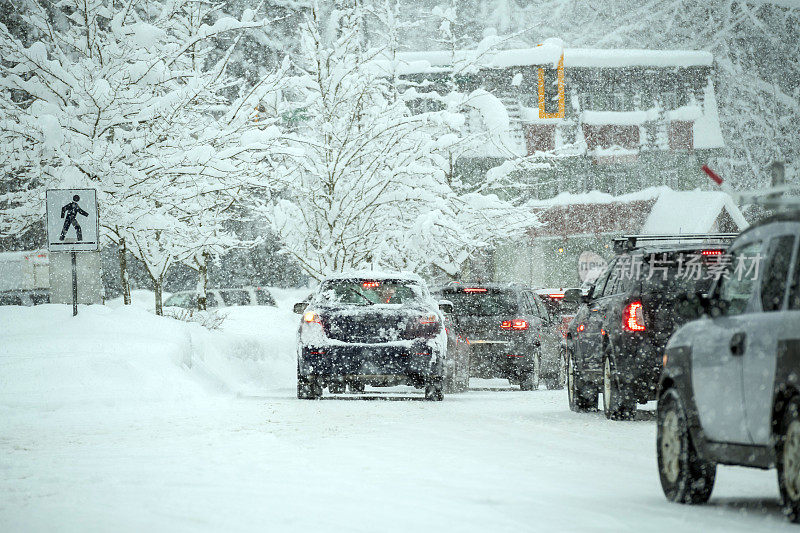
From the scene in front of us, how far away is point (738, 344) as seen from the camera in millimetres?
7324

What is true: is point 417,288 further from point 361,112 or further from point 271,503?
point 361,112

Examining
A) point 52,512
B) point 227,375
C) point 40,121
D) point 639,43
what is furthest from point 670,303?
point 639,43

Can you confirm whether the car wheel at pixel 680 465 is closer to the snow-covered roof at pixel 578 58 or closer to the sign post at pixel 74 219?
the sign post at pixel 74 219

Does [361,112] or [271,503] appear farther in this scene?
[361,112]

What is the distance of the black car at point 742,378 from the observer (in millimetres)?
6781

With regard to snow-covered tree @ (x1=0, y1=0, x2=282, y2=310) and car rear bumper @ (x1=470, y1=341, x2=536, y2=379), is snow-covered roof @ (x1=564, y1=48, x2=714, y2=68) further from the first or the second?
car rear bumper @ (x1=470, y1=341, x2=536, y2=379)

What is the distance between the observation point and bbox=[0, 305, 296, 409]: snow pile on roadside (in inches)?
635

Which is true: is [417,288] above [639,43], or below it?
below

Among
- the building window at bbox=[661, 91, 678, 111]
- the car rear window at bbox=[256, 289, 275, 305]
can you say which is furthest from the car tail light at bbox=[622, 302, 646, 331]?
the building window at bbox=[661, 91, 678, 111]

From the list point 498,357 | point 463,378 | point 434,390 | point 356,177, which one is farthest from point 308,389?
point 356,177

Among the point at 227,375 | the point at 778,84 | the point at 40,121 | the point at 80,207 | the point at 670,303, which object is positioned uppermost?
the point at 778,84

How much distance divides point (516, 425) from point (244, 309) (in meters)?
17.8

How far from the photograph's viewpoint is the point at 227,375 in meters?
22.0

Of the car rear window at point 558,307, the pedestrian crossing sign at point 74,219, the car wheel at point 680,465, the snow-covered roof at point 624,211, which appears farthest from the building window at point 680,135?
the car wheel at point 680,465
